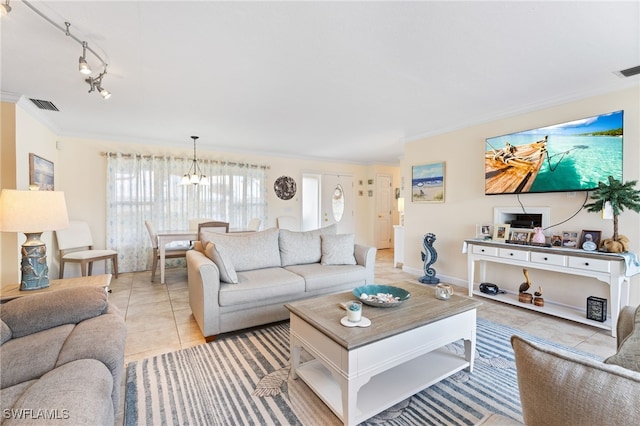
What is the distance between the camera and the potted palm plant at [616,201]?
8.02 feet

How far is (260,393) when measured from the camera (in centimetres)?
174

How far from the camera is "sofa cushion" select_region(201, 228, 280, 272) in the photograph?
2.92m

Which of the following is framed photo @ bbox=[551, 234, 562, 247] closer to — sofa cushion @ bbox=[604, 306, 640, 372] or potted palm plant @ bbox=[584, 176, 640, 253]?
potted palm plant @ bbox=[584, 176, 640, 253]

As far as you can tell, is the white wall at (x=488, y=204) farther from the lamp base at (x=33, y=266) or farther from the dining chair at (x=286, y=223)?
the lamp base at (x=33, y=266)

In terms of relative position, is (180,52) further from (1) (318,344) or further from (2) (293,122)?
(1) (318,344)

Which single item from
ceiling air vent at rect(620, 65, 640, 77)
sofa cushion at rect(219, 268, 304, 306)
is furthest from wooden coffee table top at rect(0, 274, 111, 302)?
ceiling air vent at rect(620, 65, 640, 77)

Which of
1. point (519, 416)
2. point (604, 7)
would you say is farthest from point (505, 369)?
point (604, 7)

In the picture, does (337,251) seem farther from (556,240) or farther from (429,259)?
(556,240)

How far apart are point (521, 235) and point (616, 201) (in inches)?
34.8

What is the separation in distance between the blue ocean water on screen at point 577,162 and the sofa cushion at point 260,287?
9.78 feet

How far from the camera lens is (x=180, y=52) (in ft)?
7.18

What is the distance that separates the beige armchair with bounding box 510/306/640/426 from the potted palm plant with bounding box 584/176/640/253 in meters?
2.70

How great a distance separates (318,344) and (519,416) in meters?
1.21

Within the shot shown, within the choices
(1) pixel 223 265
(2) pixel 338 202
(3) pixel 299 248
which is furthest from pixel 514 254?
(2) pixel 338 202
